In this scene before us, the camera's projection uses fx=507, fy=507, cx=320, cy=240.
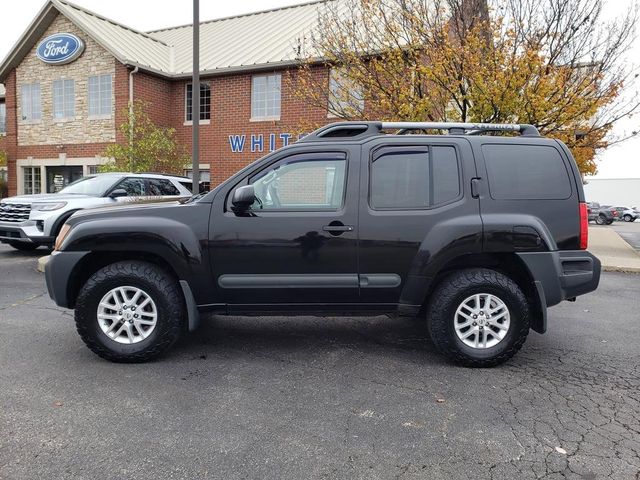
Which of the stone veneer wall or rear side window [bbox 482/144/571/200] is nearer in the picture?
rear side window [bbox 482/144/571/200]

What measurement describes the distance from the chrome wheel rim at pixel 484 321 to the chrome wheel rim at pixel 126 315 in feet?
8.39

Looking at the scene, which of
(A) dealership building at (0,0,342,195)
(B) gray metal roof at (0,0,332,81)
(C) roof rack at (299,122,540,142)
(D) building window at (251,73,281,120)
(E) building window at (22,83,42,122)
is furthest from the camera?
(E) building window at (22,83,42,122)

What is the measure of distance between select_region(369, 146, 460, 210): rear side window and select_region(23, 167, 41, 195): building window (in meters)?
19.7

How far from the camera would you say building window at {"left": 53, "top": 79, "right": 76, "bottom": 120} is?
736 inches

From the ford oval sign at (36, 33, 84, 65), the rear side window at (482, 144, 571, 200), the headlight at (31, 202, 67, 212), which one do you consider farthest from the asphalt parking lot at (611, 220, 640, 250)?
the ford oval sign at (36, 33, 84, 65)

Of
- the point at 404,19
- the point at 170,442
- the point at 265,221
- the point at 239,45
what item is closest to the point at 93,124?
the point at 239,45

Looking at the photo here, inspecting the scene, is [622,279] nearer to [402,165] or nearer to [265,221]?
[402,165]

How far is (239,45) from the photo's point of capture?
60.7 ft

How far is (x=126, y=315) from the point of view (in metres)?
4.19

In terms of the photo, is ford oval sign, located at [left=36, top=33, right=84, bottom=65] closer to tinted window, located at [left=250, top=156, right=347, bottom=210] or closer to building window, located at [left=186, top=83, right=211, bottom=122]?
building window, located at [left=186, top=83, right=211, bottom=122]

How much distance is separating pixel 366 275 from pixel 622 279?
684cm

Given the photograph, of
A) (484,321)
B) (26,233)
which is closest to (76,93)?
(26,233)

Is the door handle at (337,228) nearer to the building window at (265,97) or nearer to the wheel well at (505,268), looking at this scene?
the wheel well at (505,268)

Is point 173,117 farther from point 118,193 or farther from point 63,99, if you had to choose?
point 118,193
